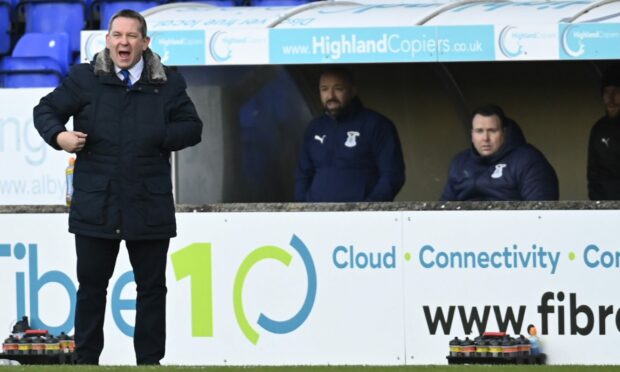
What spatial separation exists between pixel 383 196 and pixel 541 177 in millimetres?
1039

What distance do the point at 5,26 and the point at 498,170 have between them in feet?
20.7

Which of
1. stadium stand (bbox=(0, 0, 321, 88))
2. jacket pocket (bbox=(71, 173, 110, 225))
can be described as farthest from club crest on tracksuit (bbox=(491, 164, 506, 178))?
stadium stand (bbox=(0, 0, 321, 88))

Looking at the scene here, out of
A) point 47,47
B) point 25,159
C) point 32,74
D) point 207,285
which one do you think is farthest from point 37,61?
point 207,285

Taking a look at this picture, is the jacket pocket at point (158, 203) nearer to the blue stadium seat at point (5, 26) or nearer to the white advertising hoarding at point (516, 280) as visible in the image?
the white advertising hoarding at point (516, 280)

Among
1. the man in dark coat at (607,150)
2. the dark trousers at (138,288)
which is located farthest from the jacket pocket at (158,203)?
the man in dark coat at (607,150)

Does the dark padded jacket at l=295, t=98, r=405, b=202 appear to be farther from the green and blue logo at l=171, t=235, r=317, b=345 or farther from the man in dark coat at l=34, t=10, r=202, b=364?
the man in dark coat at l=34, t=10, r=202, b=364

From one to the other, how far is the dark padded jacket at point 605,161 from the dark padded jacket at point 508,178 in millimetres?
674

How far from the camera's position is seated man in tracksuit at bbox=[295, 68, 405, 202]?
10625 millimetres

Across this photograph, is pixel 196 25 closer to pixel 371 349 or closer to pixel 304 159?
pixel 304 159

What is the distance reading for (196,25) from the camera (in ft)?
33.1

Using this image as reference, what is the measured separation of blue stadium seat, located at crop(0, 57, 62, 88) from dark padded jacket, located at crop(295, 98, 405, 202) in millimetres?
3619

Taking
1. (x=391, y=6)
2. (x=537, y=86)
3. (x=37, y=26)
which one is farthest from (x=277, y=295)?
(x=37, y=26)

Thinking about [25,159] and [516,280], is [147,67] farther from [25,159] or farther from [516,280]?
[25,159]

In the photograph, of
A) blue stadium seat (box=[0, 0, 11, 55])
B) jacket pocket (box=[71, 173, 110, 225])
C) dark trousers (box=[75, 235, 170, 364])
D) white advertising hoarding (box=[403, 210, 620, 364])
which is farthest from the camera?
blue stadium seat (box=[0, 0, 11, 55])
